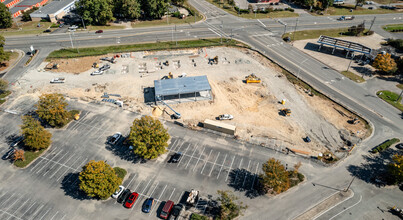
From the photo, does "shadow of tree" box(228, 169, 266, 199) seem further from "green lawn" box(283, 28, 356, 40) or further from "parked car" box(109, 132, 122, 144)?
"green lawn" box(283, 28, 356, 40)

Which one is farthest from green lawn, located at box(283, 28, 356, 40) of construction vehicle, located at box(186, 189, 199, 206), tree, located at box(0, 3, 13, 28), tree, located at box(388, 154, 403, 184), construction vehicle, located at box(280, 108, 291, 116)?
tree, located at box(0, 3, 13, 28)

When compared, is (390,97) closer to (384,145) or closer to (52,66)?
(384,145)

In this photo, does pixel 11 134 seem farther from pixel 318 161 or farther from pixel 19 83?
pixel 318 161

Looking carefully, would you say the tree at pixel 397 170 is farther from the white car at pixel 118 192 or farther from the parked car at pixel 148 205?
the white car at pixel 118 192

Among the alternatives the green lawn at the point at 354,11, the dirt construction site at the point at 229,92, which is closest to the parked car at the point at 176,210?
the dirt construction site at the point at 229,92

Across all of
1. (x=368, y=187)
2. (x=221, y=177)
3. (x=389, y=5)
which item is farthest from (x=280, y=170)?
(x=389, y=5)
